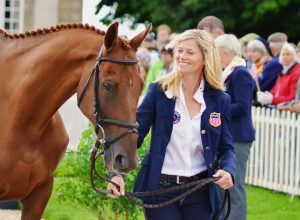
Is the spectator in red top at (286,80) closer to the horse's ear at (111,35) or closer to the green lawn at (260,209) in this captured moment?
the green lawn at (260,209)

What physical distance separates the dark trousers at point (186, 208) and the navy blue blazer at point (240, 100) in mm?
2399

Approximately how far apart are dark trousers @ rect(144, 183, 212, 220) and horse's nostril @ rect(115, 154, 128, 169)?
0.61 m

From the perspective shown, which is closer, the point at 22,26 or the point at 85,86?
the point at 85,86

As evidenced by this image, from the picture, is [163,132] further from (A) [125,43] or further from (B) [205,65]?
(A) [125,43]

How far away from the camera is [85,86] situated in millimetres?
4992

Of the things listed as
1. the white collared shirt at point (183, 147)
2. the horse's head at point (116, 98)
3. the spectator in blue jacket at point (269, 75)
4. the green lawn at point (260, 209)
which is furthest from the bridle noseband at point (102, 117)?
the spectator in blue jacket at point (269, 75)

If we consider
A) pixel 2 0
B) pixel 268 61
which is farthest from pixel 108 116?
pixel 2 0

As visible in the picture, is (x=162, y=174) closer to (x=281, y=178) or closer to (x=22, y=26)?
(x=281, y=178)

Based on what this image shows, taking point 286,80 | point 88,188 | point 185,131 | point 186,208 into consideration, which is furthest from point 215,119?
point 286,80

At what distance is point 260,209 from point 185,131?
15.1 ft

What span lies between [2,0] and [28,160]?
14.2 metres

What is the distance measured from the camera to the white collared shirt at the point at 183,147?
17.3 ft

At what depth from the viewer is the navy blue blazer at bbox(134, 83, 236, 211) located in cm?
523

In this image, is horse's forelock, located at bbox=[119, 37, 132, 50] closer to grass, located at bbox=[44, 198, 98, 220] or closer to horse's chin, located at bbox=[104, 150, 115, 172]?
horse's chin, located at bbox=[104, 150, 115, 172]
